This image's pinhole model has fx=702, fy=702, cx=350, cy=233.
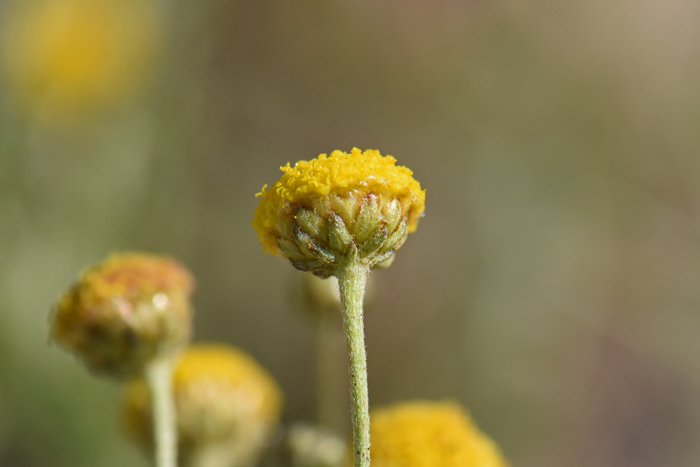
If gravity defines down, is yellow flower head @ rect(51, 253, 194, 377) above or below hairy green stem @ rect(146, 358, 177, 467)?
above

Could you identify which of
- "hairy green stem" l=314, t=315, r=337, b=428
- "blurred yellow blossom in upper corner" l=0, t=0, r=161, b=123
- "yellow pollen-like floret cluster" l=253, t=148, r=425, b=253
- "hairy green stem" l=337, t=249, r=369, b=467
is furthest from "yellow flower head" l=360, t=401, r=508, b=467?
"blurred yellow blossom in upper corner" l=0, t=0, r=161, b=123

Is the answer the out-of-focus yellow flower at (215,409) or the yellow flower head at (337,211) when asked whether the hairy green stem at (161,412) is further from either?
the yellow flower head at (337,211)

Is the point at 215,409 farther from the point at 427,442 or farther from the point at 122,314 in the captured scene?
the point at 427,442

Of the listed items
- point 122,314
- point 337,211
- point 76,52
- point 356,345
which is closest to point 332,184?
point 337,211

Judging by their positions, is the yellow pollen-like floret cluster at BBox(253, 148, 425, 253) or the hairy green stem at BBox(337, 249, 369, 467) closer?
the hairy green stem at BBox(337, 249, 369, 467)

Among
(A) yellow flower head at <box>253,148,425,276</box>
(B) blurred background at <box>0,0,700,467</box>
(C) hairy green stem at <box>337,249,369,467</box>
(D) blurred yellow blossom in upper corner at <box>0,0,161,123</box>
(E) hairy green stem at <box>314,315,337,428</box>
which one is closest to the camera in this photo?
(C) hairy green stem at <box>337,249,369,467</box>

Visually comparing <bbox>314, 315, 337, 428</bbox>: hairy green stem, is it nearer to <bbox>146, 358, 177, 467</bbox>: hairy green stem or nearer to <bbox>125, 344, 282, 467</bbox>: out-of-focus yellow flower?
<bbox>125, 344, 282, 467</bbox>: out-of-focus yellow flower

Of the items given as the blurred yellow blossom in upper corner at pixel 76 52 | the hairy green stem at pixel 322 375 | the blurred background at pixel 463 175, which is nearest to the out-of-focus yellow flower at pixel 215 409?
the hairy green stem at pixel 322 375
